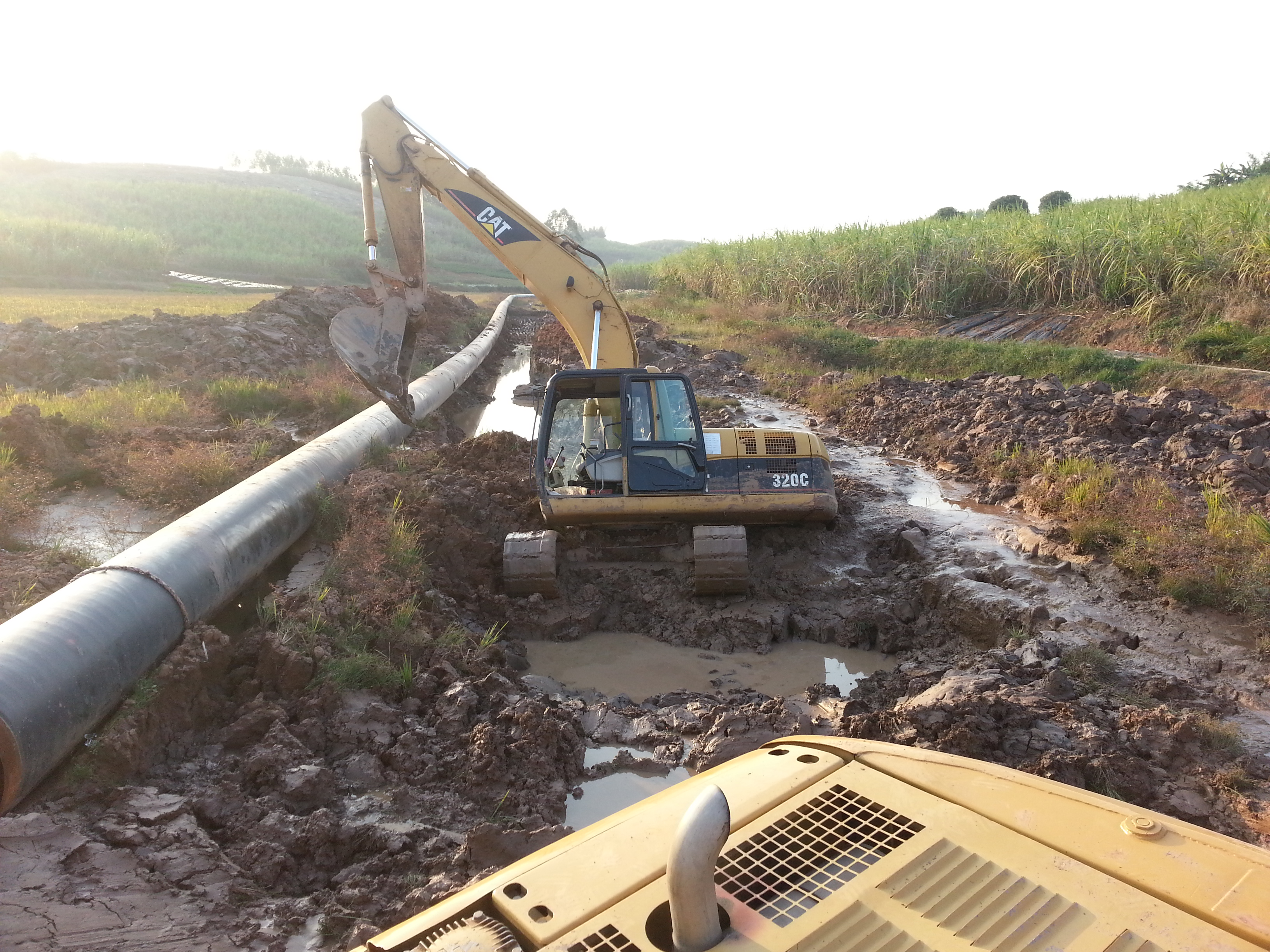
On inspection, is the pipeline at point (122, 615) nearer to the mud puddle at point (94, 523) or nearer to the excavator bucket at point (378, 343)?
the mud puddle at point (94, 523)

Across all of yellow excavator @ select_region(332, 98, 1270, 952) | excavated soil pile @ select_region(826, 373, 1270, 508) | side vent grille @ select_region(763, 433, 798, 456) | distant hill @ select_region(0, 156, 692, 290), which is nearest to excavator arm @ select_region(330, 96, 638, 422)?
side vent grille @ select_region(763, 433, 798, 456)

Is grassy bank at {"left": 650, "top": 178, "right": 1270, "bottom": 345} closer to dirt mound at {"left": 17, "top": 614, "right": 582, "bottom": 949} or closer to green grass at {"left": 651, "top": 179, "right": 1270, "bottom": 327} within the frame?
green grass at {"left": 651, "top": 179, "right": 1270, "bottom": 327}

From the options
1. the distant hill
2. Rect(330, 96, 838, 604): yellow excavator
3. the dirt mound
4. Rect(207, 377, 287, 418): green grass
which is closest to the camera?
the dirt mound

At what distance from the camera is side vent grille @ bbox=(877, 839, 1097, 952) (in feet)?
5.48

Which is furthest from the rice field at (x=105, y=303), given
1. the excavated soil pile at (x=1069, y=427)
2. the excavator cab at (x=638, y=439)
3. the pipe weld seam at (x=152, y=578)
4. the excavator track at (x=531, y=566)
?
the excavated soil pile at (x=1069, y=427)

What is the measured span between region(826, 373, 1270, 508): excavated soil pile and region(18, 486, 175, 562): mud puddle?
8384 millimetres

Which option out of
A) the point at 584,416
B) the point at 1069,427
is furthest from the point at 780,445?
the point at 1069,427

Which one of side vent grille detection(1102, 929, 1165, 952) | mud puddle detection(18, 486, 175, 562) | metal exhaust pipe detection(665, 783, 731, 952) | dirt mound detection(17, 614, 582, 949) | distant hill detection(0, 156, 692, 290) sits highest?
distant hill detection(0, 156, 692, 290)

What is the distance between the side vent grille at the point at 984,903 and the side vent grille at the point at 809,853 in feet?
0.32

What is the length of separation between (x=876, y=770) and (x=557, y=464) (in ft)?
17.7

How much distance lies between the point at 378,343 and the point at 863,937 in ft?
24.7

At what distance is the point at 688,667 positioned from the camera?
632cm

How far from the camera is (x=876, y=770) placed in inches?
91.7

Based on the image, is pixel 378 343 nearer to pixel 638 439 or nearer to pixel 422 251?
pixel 422 251
